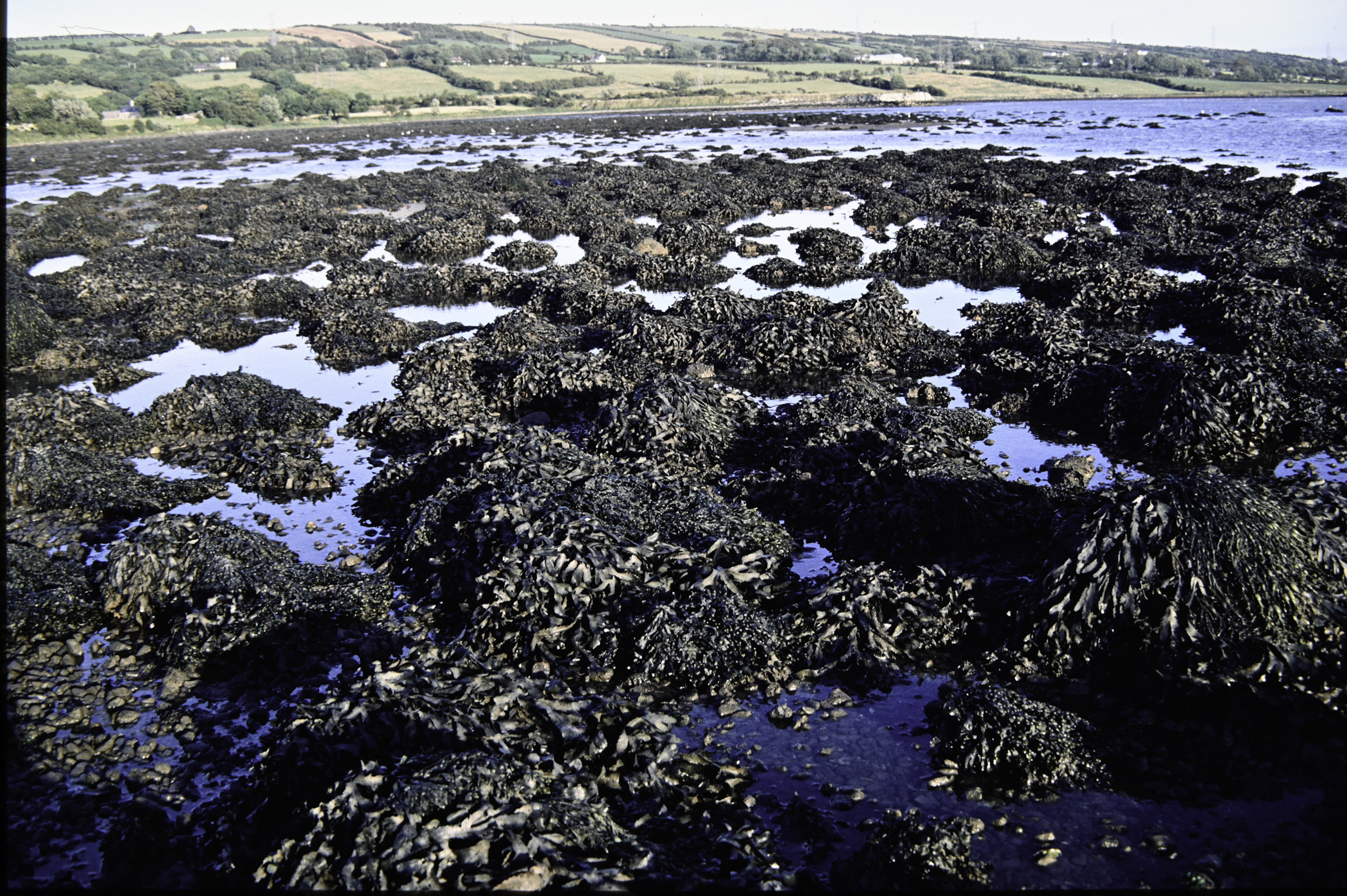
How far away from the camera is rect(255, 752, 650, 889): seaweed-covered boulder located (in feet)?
17.8

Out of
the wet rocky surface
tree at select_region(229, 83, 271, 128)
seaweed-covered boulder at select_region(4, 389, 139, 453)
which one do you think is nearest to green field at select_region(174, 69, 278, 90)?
tree at select_region(229, 83, 271, 128)

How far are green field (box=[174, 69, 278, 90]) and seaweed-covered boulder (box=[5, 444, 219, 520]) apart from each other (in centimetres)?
10571

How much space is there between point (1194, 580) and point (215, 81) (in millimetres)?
135167

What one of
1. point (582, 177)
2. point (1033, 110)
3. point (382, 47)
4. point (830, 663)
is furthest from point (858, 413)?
point (382, 47)

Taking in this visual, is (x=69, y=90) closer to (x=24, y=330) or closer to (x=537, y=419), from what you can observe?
(x=24, y=330)

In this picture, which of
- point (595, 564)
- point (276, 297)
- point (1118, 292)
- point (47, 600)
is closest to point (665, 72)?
point (276, 297)

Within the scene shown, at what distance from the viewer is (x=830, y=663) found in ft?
27.4

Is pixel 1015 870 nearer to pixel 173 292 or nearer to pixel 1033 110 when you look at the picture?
pixel 173 292

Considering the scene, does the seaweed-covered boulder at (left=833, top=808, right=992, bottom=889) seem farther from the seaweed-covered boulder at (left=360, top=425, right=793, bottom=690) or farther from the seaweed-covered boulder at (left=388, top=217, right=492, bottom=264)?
the seaweed-covered boulder at (left=388, top=217, right=492, bottom=264)

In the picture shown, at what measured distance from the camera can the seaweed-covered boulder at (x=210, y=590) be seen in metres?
9.02

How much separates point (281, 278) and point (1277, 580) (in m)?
27.7

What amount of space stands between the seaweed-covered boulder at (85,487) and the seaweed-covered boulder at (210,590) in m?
2.62

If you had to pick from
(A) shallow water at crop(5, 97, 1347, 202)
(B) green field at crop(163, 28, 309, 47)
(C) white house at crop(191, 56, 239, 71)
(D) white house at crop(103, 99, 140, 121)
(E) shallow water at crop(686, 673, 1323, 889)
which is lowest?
(E) shallow water at crop(686, 673, 1323, 889)

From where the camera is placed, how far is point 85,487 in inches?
496
